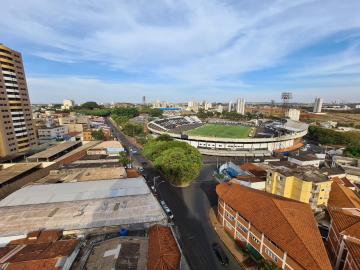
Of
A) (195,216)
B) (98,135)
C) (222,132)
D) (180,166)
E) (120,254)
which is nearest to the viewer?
(120,254)

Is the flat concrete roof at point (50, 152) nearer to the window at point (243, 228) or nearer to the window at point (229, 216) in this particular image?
the window at point (229, 216)

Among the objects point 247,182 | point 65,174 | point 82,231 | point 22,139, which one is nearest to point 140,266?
point 82,231

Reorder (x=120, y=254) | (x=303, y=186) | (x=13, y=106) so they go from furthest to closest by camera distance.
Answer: (x=13, y=106)
(x=303, y=186)
(x=120, y=254)

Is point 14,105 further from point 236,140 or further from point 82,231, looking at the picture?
point 236,140

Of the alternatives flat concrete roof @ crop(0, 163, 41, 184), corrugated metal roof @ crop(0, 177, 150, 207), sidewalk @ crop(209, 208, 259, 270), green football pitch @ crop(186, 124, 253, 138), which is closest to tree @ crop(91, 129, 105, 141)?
flat concrete roof @ crop(0, 163, 41, 184)

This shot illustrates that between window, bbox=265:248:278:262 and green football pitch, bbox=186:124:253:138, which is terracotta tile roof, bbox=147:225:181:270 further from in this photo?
green football pitch, bbox=186:124:253:138

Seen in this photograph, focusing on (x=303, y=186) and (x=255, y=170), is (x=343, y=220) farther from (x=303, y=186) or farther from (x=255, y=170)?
(x=255, y=170)

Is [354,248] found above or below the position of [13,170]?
above

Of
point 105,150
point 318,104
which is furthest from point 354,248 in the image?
point 318,104

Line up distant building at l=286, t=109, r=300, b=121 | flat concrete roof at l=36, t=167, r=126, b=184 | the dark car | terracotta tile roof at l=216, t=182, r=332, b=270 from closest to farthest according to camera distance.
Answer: terracotta tile roof at l=216, t=182, r=332, b=270
the dark car
flat concrete roof at l=36, t=167, r=126, b=184
distant building at l=286, t=109, r=300, b=121
